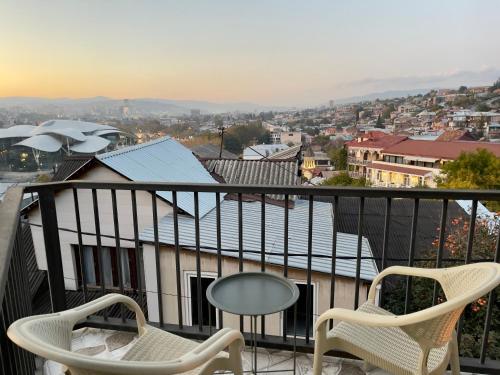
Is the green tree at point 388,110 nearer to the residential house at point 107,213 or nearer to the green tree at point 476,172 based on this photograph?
the green tree at point 476,172

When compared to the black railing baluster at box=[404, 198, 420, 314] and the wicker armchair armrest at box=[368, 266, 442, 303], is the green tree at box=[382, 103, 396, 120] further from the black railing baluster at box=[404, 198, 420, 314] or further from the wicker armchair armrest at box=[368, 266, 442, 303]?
the wicker armchair armrest at box=[368, 266, 442, 303]

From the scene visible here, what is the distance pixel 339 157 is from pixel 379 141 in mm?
5934

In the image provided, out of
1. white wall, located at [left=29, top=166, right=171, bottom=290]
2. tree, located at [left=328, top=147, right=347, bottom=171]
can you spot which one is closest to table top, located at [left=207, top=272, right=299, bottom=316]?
white wall, located at [left=29, top=166, right=171, bottom=290]

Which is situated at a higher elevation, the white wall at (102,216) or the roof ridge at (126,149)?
the roof ridge at (126,149)

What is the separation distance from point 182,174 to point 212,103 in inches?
879

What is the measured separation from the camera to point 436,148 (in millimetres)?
40094

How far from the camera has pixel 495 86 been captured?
42688 millimetres

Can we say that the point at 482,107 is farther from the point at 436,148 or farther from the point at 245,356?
the point at 245,356

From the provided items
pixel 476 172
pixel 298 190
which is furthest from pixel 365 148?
A: pixel 298 190

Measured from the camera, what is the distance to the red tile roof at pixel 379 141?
4679 centimetres

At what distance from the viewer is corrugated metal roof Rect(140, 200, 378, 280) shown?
4691 mm

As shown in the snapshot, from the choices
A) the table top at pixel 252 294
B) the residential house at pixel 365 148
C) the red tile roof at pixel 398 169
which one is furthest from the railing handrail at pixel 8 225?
the residential house at pixel 365 148

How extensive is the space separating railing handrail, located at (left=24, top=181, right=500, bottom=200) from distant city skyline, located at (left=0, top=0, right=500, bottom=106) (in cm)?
1382

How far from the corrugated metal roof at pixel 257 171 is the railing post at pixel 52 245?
6.41 metres
